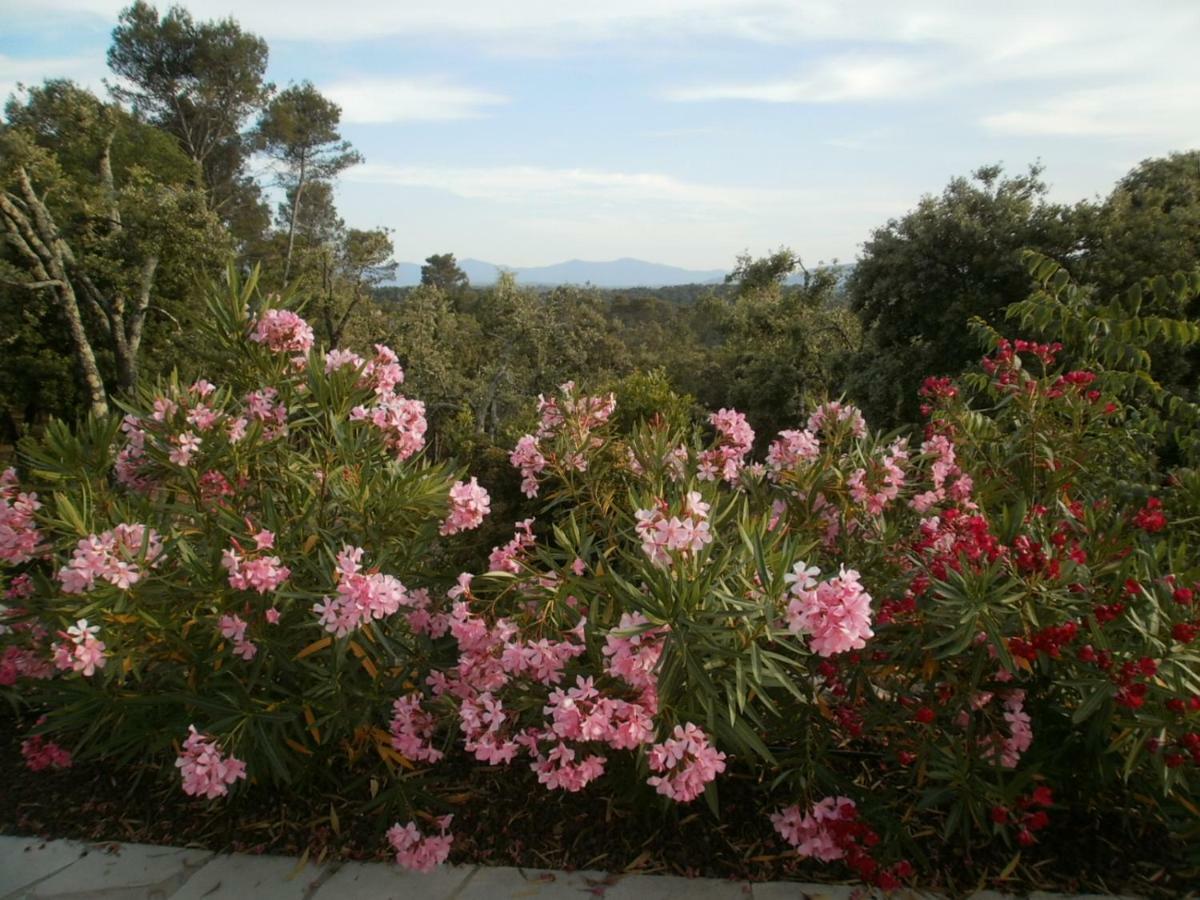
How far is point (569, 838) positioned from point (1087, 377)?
2.12 metres

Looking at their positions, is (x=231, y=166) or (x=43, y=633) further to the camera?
(x=231, y=166)

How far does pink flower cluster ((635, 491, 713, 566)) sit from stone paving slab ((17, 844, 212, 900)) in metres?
1.63

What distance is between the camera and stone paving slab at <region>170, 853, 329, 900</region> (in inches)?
83.4

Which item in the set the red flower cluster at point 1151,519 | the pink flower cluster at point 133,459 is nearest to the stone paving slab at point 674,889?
the red flower cluster at point 1151,519

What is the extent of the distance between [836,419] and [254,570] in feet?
6.08

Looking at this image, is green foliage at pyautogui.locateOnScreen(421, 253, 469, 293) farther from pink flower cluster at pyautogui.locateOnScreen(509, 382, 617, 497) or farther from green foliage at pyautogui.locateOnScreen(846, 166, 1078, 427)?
pink flower cluster at pyautogui.locateOnScreen(509, 382, 617, 497)

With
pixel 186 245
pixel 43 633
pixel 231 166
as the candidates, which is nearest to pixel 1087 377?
pixel 43 633

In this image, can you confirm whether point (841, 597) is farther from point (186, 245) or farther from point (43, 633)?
point (186, 245)

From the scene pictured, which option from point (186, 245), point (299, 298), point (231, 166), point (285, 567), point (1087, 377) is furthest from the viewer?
point (231, 166)

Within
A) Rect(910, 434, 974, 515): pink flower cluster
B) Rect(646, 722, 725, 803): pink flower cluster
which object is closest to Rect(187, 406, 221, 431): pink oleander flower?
Rect(646, 722, 725, 803): pink flower cluster

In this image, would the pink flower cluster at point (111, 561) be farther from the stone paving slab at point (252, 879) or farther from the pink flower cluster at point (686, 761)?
the pink flower cluster at point (686, 761)

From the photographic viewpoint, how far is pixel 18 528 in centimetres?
245

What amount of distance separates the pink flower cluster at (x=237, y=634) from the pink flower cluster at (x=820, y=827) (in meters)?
1.52

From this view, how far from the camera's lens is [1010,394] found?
8.79 feet
